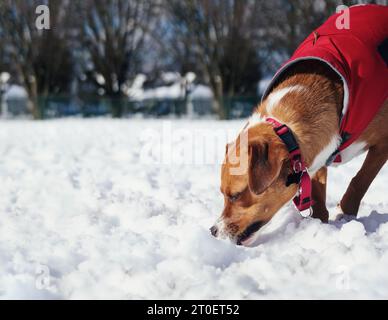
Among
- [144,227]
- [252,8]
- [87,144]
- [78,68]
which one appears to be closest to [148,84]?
[78,68]

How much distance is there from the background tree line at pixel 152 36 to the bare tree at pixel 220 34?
5cm

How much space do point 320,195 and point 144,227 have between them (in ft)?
4.17

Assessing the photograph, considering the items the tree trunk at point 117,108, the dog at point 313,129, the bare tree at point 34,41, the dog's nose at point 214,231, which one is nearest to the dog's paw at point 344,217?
the dog at point 313,129

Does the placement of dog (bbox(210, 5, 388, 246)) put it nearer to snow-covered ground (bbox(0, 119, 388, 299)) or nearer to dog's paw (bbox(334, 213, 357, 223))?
dog's paw (bbox(334, 213, 357, 223))

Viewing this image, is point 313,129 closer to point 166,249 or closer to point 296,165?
point 296,165

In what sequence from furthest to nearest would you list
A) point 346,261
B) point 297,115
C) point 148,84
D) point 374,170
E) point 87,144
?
point 148,84
point 87,144
point 374,170
point 297,115
point 346,261

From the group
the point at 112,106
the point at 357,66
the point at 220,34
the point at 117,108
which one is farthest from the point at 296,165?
the point at 112,106

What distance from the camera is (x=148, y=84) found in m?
44.6

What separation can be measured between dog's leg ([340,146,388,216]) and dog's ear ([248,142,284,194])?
88cm

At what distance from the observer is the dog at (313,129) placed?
9.64 feet

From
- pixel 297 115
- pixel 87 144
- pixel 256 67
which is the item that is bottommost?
pixel 256 67

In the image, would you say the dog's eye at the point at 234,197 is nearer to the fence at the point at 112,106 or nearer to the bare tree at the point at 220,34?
the bare tree at the point at 220,34

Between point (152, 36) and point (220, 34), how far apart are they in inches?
354

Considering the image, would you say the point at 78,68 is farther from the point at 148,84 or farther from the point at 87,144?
the point at 87,144
